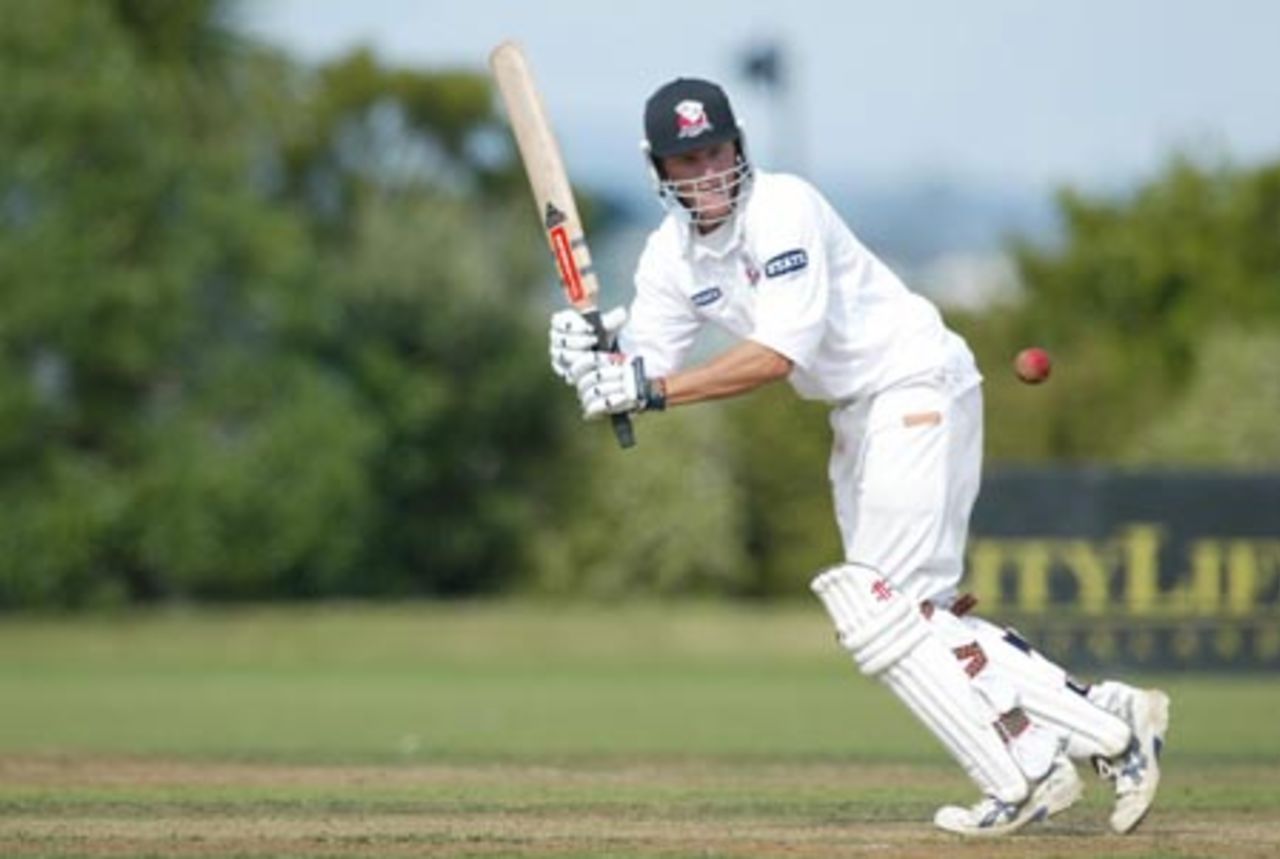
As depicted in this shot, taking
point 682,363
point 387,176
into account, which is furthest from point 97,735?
point 387,176

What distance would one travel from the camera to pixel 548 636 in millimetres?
27328

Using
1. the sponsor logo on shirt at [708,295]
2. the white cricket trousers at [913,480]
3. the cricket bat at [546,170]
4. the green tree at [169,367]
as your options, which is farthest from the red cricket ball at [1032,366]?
the green tree at [169,367]

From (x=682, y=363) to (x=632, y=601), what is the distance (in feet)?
88.4

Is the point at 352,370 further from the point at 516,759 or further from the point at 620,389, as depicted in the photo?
Result: the point at 620,389

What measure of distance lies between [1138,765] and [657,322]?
176 cm

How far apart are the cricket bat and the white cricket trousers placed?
2.74 ft

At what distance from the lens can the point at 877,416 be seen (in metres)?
7.91

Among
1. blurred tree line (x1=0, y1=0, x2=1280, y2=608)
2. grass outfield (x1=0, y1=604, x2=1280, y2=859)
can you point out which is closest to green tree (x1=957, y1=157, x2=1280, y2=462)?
blurred tree line (x1=0, y1=0, x2=1280, y2=608)

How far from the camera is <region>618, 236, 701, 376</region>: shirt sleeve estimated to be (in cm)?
814

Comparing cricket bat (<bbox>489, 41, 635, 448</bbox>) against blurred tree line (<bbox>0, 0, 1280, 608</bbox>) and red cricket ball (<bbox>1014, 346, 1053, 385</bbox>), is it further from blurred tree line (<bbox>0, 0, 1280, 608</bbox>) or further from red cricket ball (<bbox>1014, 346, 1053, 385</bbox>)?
blurred tree line (<bbox>0, 0, 1280, 608</bbox>)

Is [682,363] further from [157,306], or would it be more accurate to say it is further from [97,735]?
[157,306]

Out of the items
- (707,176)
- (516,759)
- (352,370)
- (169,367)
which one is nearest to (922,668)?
(707,176)

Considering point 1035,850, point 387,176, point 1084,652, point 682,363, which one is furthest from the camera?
point 387,176

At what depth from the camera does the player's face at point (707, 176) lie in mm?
7715
